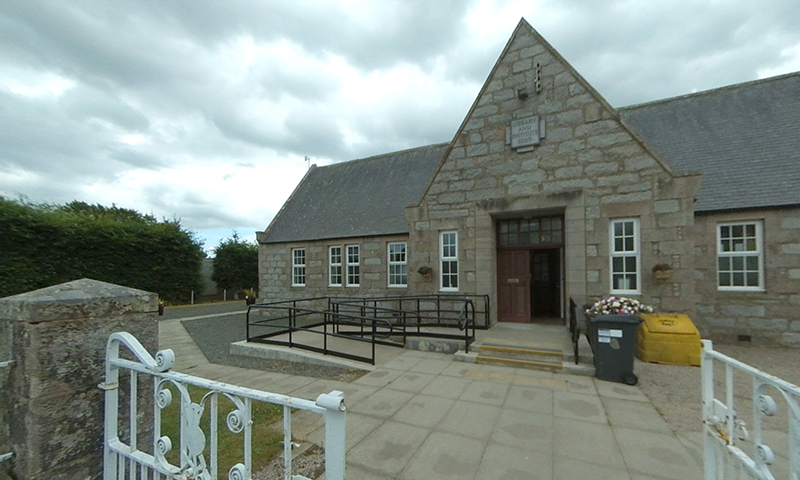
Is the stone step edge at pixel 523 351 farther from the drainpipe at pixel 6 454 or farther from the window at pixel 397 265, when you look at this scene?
the drainpipe at pixel 6 454

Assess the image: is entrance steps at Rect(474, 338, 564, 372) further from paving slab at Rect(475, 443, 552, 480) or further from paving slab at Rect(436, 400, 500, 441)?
paving slab at Rect(475, 443, 552, 480)

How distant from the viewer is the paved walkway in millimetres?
3240

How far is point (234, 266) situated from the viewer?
23516 mm

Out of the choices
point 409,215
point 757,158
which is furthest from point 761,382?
point 757,158

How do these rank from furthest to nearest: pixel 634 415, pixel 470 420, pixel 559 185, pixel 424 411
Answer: pixel 559 185 < pixel 424 411 < pixel 634 415 < pixel 470 420

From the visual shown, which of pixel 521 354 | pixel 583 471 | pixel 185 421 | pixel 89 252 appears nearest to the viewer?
pixel 185 421

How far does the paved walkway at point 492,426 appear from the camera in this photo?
128 inches

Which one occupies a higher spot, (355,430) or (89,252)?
(89,252)

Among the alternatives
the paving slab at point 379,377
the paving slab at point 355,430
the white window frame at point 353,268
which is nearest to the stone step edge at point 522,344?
the paving slab at point 379,377

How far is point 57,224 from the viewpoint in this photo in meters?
13.2

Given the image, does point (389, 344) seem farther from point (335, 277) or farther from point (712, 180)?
point (712, 180)

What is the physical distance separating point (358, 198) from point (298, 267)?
427cm

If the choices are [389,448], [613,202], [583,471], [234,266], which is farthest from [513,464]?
[234,266]

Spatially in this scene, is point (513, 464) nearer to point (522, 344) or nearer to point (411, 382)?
point (411, 382)
